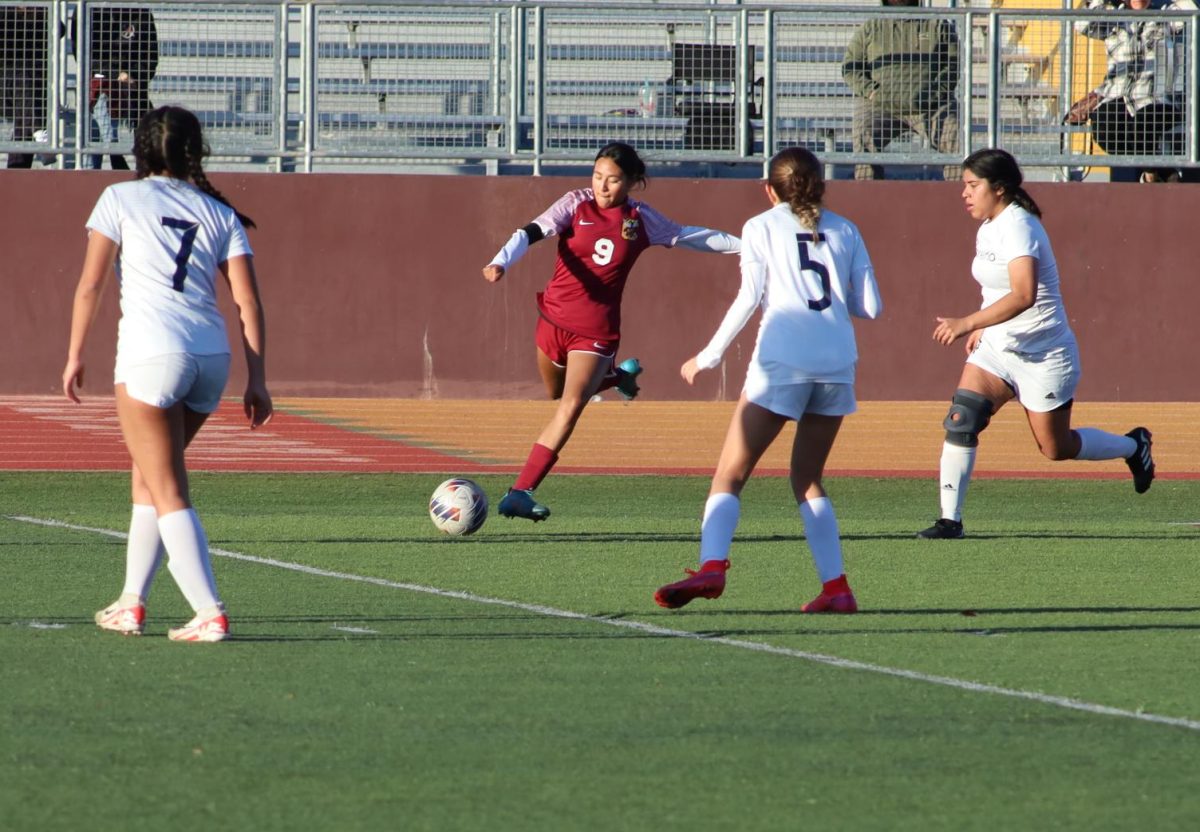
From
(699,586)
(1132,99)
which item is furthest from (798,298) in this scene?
(1132,99)

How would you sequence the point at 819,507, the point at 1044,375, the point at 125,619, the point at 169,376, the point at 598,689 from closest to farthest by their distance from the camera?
the point at 598,689
the point at 169,376
the point at 125,619
the point at 819,507
the point at 1044,375

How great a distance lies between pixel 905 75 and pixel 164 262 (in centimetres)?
1485

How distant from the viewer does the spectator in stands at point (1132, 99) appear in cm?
2023

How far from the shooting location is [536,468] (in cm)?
1096

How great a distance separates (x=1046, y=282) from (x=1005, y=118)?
10.4m

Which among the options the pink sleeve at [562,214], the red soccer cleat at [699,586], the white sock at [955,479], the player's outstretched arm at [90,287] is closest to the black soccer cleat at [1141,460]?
the white sock at [955,479]

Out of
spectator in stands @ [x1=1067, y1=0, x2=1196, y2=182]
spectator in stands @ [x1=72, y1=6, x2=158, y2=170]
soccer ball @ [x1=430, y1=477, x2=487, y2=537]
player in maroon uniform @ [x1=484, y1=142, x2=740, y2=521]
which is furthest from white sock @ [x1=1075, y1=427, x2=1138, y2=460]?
spectator in stands @ [x1=72, y1=6, x2=158, y2=170]

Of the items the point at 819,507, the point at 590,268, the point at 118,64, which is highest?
the point at 118,64

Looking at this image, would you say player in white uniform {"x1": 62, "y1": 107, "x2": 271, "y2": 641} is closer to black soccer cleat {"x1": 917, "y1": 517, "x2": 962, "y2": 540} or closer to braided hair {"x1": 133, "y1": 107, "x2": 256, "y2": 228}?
braided hair {"x1": 133, "y1": 107, "x2": 256, "y2": 228}

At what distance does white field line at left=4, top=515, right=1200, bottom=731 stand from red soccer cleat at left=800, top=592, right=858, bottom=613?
0.72 meters

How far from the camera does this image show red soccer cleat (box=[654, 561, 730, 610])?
7.34 metres

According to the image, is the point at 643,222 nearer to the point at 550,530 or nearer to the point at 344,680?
the point at 550,530

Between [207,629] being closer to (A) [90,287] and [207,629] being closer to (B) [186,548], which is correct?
(B) [186,548]

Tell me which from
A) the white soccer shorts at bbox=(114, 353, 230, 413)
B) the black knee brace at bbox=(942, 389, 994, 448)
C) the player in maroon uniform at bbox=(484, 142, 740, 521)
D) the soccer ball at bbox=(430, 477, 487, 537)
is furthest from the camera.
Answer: the player in maroon uniform at bbox=(484, 142, 740, 521)
